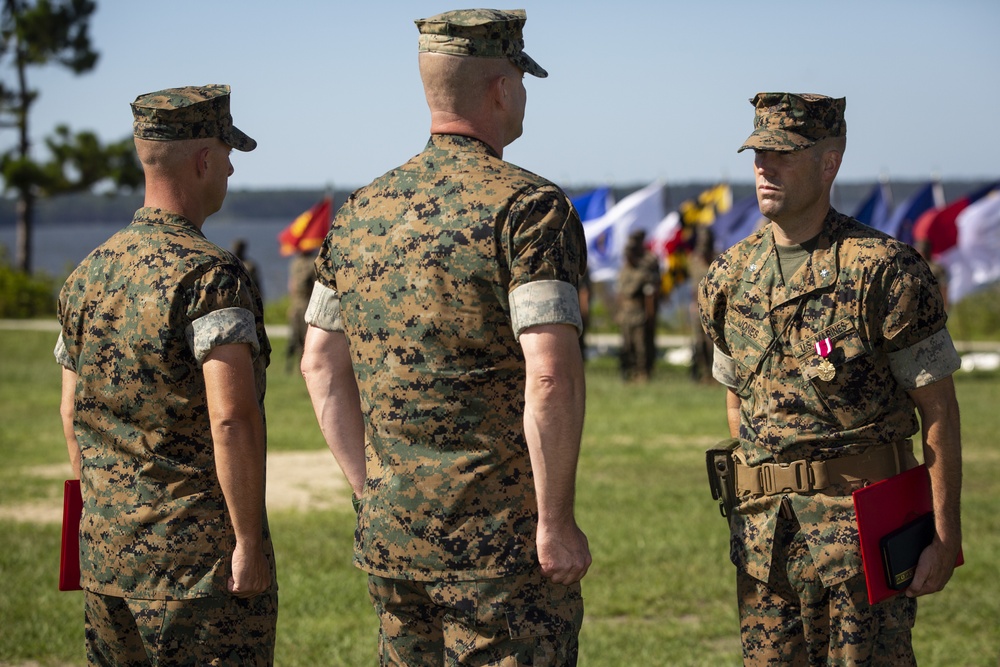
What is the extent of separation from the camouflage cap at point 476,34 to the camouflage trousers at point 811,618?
162cm

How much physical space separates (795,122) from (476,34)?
3.86 feet

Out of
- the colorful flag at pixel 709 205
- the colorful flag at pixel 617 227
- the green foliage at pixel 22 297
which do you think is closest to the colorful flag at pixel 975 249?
the colorful flag at pixel 709 205

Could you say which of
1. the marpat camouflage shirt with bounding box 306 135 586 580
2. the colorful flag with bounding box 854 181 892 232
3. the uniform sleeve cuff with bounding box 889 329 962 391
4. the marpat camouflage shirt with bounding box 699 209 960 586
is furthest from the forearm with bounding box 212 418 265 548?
the colorful flag with bounding box 854 181 892 232

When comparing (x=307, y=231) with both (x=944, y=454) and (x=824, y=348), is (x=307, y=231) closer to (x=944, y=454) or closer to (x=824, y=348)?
(x=824, y=348)

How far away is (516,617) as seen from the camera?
309cm

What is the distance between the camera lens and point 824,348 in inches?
145

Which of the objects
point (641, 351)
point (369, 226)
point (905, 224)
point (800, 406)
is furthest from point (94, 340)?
point (905, 224)

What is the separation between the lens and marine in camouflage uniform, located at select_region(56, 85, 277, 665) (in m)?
3.47

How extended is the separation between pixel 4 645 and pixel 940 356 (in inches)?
182

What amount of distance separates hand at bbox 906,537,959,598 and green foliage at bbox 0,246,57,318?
29266mm

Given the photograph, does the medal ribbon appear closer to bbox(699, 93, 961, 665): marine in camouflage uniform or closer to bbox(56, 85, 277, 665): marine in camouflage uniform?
bbox(699, 93, 961, 665): marine in camouflage uniform

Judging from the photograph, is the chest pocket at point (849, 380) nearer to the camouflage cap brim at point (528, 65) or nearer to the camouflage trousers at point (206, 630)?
the camouflage cap brim at point (528, 65)

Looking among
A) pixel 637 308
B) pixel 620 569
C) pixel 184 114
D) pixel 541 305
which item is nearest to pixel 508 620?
pixel 541 305

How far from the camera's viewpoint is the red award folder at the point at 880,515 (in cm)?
354
